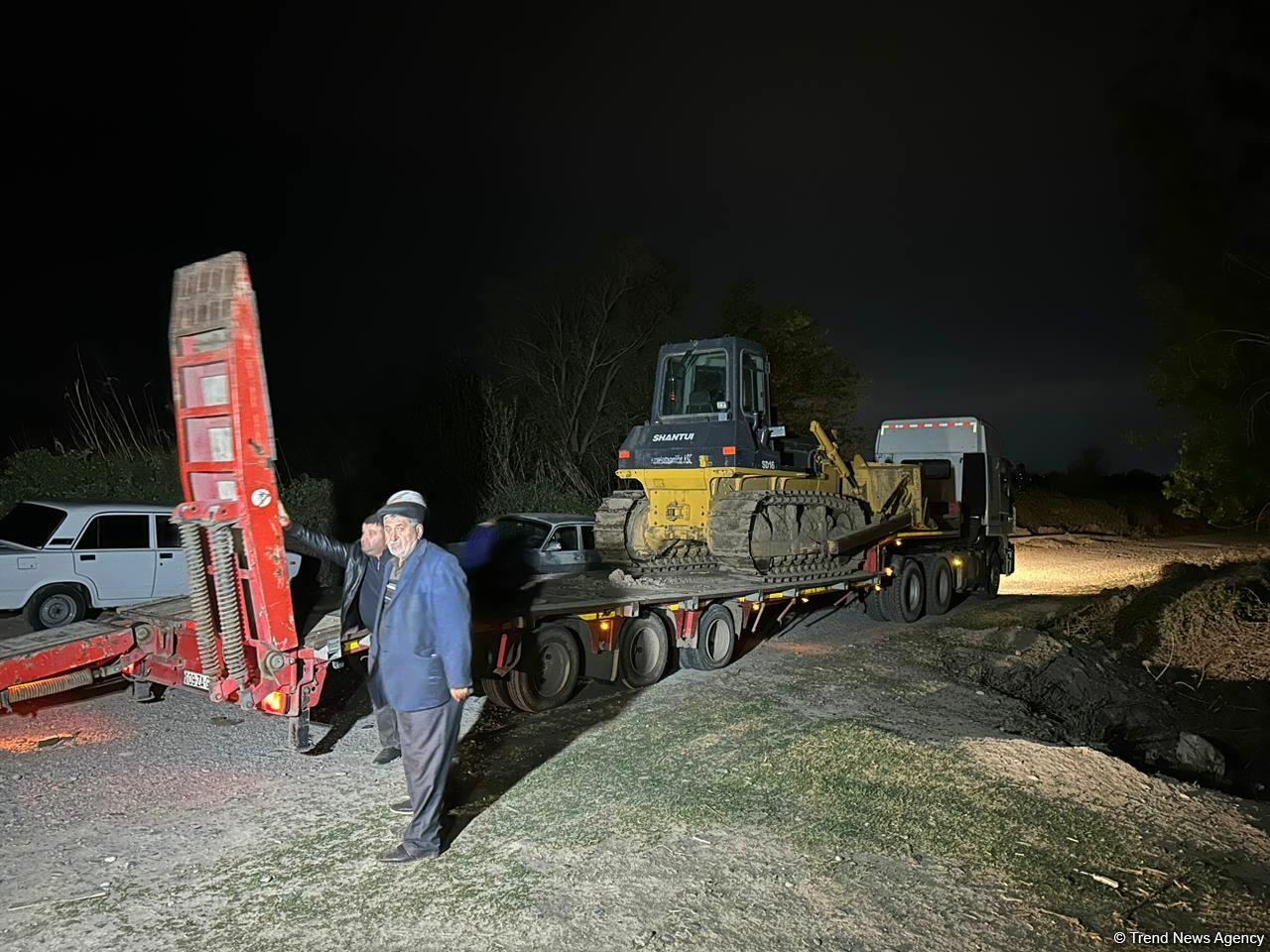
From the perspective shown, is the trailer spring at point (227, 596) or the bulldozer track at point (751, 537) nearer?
the trailer spring at point (227, 596)

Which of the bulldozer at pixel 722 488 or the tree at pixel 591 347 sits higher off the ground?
the tree at pixel 591 347

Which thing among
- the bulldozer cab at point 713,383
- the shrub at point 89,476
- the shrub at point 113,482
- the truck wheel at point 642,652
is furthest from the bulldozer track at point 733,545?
the shrub at point 89,476

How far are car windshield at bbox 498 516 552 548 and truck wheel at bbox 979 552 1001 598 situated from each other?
862 cm

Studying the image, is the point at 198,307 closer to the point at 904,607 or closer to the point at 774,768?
the point at 774,768

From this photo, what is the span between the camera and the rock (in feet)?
27.8

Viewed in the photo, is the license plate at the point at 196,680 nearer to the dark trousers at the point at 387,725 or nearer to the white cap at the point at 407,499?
the dark trousers at the point at 387,725

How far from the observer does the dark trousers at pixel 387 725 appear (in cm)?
666

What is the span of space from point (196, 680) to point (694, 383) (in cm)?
763

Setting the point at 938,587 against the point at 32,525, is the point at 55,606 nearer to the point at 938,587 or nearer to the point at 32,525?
the point at 32,525

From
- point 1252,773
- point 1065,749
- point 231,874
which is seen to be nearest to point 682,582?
point 1065,749

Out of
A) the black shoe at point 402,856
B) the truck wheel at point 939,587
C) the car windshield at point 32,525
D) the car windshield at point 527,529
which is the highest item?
the car windshield at point 32,525

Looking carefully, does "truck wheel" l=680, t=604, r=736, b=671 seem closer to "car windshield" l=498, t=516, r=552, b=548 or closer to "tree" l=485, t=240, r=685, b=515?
"car windshield" l=498, t=516, r=552, b=548

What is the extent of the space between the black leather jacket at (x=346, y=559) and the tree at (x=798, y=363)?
22446 millimetres

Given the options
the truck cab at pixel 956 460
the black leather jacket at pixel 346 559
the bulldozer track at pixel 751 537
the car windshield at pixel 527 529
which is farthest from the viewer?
the truck cab at pixel 956 460
